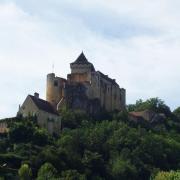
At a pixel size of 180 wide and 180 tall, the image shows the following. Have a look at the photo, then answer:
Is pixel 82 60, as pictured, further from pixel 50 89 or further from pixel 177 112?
pixel 177 112

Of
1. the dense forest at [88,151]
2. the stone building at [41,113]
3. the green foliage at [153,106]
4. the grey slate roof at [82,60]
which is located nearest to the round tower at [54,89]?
the dense forest at [88,151]

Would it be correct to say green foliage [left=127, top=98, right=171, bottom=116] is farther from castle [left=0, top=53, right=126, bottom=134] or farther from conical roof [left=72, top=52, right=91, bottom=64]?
conical roof [left=72, top=52, right=91, bottom=64]

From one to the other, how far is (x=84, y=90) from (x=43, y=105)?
8985 mm

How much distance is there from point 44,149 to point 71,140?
5.59 m

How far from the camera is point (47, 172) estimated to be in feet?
267

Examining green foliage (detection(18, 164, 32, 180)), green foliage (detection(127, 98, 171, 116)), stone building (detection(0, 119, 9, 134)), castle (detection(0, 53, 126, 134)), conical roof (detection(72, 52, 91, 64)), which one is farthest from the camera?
green foliage (detection(127, 98, 171, 116))

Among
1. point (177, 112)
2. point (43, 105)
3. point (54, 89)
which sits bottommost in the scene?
point (43, 105)

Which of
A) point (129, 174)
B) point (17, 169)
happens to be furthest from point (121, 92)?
point (17, 169)

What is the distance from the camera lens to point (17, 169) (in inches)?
3337

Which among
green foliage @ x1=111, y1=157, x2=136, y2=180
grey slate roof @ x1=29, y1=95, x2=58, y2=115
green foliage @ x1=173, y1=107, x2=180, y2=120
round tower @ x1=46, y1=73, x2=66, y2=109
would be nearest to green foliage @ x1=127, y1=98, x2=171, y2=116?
green foliage @ x1=173, y1=107, x2=180, y2=120

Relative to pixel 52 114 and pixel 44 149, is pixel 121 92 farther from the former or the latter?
pixel 44 149

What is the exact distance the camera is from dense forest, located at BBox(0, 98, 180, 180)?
3336 inches

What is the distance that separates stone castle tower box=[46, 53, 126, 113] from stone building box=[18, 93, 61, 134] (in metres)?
5.08

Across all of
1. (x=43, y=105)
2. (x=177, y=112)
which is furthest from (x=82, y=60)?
(x=177, y=112)
